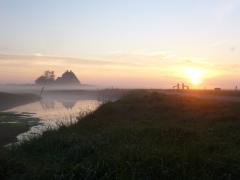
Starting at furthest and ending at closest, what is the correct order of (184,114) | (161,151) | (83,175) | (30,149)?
1. (184,114)
2. (30,149)
3. (161,151)
4. (83,175)

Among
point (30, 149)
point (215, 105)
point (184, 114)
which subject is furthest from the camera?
point (215, 105)

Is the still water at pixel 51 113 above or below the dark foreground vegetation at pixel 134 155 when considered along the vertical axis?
below

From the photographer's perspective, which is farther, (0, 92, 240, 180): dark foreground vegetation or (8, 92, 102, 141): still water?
(8, 92, 102, 141): still water

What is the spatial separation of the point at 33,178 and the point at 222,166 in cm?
619

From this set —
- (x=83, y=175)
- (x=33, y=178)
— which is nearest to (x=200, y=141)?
(x=83, y=175)

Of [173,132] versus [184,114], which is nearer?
[173,132]

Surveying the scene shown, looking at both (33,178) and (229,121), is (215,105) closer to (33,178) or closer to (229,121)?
(229,121)

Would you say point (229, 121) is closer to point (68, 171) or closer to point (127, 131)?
point (127, 131)

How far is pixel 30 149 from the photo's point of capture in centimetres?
1800

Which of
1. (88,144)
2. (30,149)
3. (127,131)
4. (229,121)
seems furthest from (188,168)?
(229,121)

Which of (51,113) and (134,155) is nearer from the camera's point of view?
(134,155)

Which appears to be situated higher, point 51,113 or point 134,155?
point 134,155

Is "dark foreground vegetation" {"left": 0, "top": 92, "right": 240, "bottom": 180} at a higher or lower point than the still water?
higher

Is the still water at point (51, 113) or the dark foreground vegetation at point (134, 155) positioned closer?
the dark foreground vegetation at point (134, 155)
